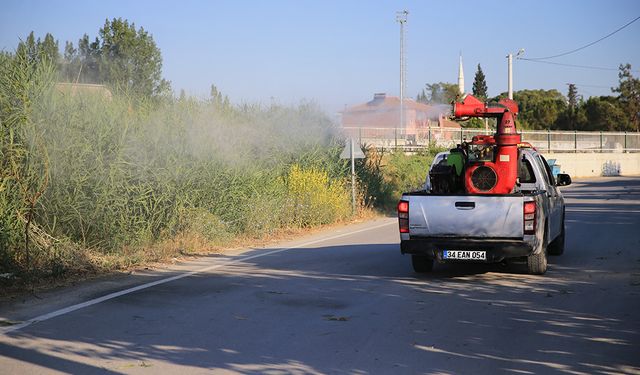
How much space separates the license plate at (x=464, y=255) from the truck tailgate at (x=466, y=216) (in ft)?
0.77

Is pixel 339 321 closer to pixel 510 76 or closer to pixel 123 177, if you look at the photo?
pixel 123 177

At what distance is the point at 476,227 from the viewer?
11344 mm

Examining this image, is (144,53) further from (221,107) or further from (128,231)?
(128,231)

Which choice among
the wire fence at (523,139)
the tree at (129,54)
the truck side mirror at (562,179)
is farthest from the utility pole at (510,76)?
the truck side mirror at (562,179)

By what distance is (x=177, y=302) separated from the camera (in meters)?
9.80

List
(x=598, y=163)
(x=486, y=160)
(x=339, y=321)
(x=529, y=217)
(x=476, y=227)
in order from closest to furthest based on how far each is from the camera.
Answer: (x=339, y=321)
(x=529, y=217)
(x=476, y=227)
(x=486, y=160)
(x=598, y=163)

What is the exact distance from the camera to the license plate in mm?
11344

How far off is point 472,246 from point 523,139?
48.3 m

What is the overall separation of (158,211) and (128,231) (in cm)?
106

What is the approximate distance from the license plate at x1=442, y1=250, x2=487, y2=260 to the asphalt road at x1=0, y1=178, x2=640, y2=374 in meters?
0.39

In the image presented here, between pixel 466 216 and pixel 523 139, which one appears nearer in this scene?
pixel 466 216

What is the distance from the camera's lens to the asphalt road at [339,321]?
6895 millimetres

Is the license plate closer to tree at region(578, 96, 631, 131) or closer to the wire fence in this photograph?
the wire fence

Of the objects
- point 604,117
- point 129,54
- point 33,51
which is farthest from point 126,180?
point 604,117
